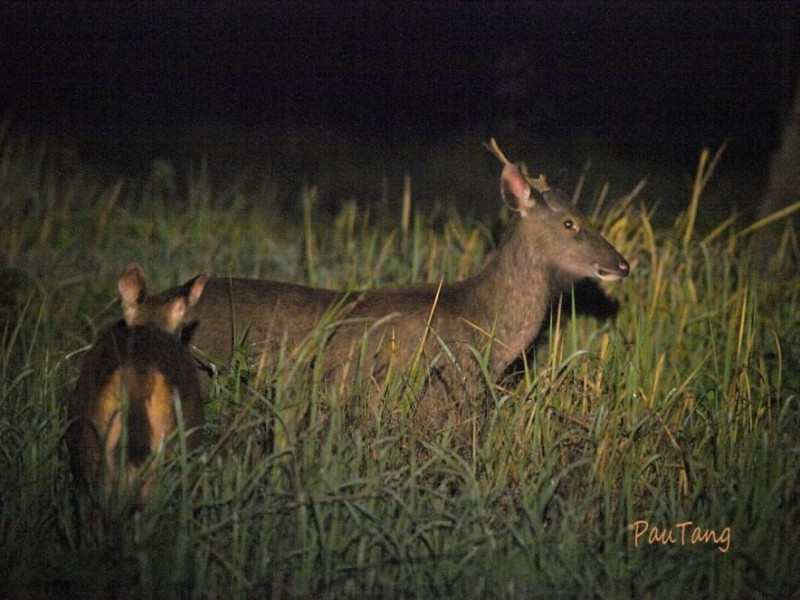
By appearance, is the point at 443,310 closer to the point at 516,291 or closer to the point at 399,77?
the point at 516,291

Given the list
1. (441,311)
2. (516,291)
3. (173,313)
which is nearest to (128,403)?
(173,313)

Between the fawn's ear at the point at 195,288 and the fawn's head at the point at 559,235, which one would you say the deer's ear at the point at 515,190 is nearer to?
the fawn's head at the point at 559,235

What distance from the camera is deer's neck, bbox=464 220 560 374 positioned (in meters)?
6.69

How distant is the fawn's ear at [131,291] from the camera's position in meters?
5.20

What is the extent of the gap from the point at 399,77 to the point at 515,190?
29.2ft

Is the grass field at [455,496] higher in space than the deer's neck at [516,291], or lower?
lower

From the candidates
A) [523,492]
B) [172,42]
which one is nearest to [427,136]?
[172,42]

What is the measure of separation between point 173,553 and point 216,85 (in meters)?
10.9

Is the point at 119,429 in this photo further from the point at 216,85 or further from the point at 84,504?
the point at 216,85

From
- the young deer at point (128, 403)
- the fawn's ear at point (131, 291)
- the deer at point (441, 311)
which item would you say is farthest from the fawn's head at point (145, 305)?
the deer at point (441, 311)

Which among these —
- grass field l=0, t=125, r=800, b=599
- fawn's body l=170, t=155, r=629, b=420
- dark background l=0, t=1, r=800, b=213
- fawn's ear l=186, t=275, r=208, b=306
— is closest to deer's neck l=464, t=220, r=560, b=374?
fawn's body l=170, t=155, r=629, b=420

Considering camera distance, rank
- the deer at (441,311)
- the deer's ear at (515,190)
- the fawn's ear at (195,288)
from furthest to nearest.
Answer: the deer's ear at (515,190) < the deer at (441,311) < the fawn's ear at (195,288)

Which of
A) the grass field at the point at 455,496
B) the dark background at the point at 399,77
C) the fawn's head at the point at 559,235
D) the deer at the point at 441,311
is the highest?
the dark background at the point at 399,77

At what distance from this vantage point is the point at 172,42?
1228cm
